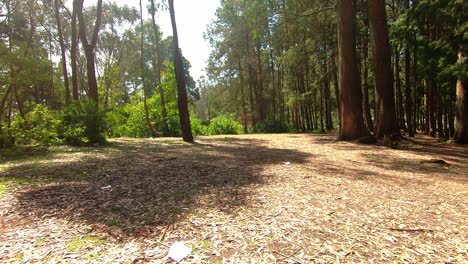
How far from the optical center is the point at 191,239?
2.28 m

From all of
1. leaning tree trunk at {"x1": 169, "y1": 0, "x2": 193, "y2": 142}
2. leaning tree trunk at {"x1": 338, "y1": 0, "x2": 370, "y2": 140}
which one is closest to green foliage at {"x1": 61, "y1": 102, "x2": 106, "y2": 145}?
leaning tree trunk at {"x1": 169, "y1": 0, "x2": 193, "y2": 142}

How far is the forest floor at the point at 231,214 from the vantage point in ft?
6.86

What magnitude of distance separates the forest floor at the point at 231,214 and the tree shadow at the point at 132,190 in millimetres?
15

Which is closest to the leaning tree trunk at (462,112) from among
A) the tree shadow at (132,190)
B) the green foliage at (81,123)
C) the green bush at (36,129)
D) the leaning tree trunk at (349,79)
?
the leaning tree trunk at (349,79)

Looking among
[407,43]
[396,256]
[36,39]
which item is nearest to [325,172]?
[396,256]

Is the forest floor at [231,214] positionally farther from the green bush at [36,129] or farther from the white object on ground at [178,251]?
the green bush at [36,129]

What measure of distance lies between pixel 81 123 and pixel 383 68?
9780 mm

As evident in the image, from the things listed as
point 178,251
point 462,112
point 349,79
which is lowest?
point 178,251

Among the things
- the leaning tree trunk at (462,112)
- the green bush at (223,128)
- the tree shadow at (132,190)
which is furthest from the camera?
the green bush at (223,128)

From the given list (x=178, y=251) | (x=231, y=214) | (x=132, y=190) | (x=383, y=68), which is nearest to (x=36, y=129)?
(x=132, y=190)

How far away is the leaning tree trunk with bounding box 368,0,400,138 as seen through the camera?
8.88 metres

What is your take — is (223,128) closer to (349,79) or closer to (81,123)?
(349,79)

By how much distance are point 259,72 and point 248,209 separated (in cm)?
2090

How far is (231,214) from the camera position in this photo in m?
2.81
